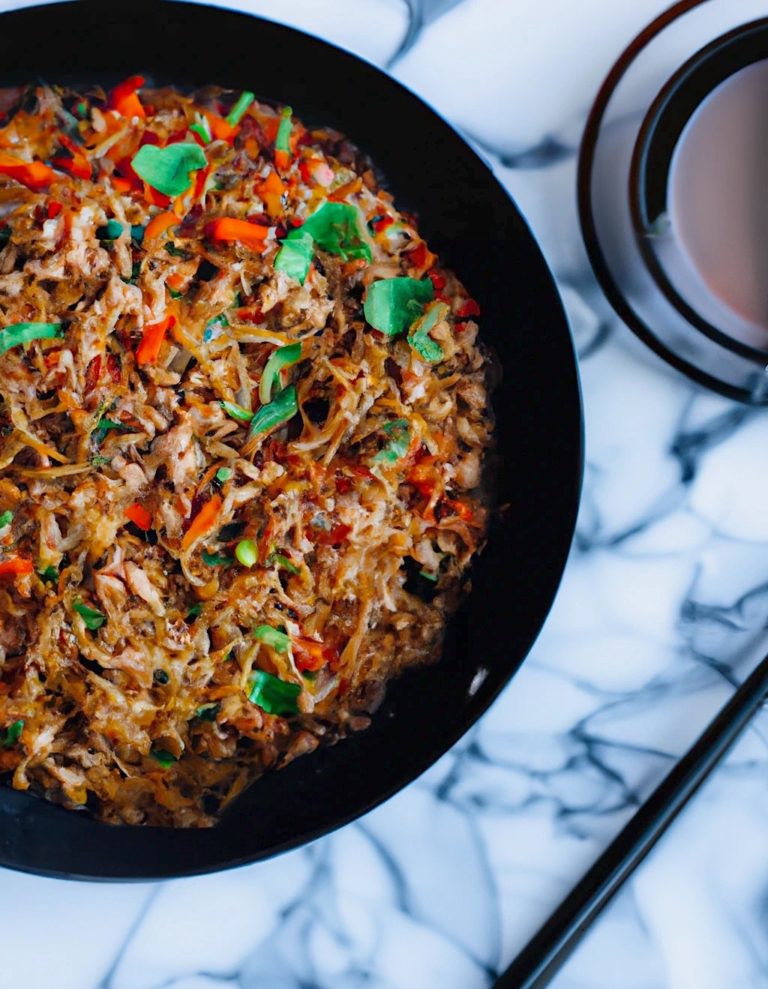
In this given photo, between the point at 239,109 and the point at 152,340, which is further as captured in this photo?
the point at 239,109

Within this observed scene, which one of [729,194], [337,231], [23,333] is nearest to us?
[23,333]

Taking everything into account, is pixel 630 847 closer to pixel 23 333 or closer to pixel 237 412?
pixel 237 412

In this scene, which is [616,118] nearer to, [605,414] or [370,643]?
[605,414]

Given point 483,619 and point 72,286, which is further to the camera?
point 483,619

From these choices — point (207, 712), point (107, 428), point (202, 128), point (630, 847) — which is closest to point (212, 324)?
point (107, 428)

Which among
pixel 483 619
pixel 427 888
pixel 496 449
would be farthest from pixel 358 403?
pixel 427 888

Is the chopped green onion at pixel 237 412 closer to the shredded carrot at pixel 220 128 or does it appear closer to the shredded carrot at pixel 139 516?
the shredded carrot at pixel 139 516

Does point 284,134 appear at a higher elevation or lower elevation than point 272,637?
higher
